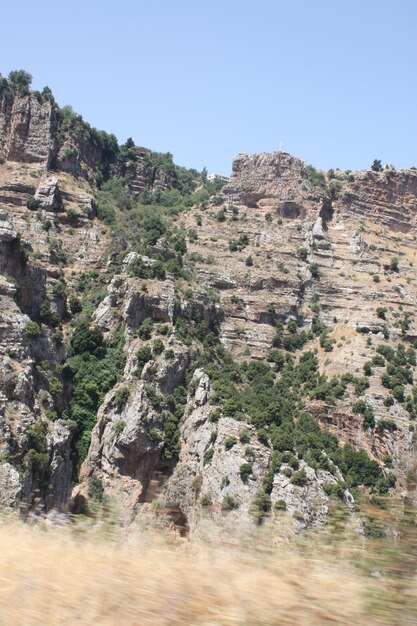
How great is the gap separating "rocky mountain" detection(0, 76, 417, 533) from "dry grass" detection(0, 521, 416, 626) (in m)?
14.1

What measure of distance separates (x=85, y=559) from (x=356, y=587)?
2.95 meters

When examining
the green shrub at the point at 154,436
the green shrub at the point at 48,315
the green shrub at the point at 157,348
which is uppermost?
the green shrub at the point at 48,315

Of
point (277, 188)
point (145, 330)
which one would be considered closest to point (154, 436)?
point (145, 330)

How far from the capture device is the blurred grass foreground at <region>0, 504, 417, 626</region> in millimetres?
5941

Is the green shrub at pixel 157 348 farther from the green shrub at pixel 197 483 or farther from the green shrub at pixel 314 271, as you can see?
the green shrub at pixel 314 271

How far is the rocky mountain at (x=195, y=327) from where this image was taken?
34250 millimetres

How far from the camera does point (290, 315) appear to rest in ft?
174

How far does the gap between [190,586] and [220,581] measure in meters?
0.29

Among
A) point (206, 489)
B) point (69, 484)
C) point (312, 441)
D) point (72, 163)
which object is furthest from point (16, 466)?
point (72, 163)

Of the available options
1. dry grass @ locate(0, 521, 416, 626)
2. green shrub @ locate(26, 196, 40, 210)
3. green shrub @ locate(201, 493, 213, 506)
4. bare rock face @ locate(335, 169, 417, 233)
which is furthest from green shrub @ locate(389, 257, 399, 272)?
dry grass @ locate(0, 521, 416, 626)

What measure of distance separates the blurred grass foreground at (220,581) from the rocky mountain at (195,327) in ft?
46.1

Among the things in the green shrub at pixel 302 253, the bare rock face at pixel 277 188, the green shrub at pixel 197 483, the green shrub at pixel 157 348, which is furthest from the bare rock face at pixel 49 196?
the green shrub at pixel 197 483

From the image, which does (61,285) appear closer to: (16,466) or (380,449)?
(16,466)

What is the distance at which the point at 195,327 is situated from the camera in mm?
45969
